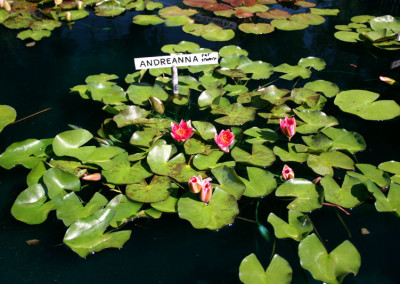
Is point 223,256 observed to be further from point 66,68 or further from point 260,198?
point 66,68

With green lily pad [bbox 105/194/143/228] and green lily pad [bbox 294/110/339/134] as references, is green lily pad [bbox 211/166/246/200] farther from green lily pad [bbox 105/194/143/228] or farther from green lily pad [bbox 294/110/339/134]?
green lily pad [bbox 294/110/339/134]

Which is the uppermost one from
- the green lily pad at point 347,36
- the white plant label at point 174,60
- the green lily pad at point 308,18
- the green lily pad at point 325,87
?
the white plant label at point 174,60

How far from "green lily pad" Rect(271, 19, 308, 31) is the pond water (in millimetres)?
53

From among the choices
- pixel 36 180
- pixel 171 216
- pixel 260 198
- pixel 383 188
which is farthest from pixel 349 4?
pixel 36 180

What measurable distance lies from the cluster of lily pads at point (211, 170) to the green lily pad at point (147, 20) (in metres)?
1.22

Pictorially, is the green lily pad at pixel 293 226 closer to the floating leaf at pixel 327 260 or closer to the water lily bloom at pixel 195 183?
the floating leaf at pixel 327 260

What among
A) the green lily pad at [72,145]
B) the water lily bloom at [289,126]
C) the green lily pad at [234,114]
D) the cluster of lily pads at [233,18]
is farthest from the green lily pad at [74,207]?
the cluster of lily pads at [233,18]

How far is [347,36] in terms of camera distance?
8.40ft

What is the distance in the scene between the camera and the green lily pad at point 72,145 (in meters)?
1.41

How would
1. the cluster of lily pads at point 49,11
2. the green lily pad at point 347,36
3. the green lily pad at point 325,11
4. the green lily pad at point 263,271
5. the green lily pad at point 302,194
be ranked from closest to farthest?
the green lily pad at point 263,271, the green lily pad at point 302,194, the green lily pad at point 347,36, the cluster of lily pads at point 49,11, the green lily pad at point 325,11

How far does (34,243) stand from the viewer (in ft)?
3.88

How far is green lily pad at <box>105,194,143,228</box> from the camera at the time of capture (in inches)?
47.0

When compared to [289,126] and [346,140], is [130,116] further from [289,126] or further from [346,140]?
[346,140]

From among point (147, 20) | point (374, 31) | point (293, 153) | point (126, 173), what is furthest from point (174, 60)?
point (374, 31)
